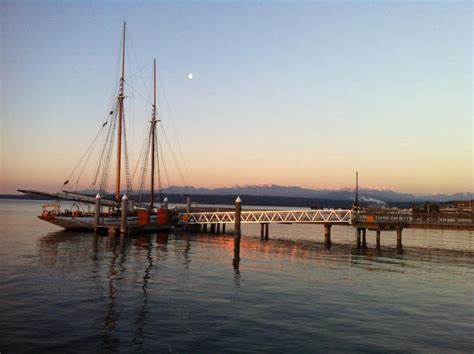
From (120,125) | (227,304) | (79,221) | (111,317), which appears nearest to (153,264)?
(227,304)

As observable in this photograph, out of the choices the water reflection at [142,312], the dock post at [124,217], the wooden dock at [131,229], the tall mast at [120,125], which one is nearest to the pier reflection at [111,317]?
the water reflection at [142,312]

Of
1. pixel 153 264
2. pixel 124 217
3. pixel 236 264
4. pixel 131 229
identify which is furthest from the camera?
pixel 131 229

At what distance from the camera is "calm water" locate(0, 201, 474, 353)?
568 inches

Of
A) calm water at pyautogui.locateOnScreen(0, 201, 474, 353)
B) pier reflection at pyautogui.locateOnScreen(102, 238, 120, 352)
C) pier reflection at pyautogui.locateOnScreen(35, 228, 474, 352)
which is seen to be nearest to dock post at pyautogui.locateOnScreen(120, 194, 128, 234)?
pier reflection at pyautogui.locateOnScreen(35, 228, 474, 352)

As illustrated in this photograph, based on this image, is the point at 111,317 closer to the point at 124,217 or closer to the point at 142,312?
the point at 142,312

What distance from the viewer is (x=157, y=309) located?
18031 millimetres

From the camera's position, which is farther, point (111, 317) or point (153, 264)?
point (153, 264)

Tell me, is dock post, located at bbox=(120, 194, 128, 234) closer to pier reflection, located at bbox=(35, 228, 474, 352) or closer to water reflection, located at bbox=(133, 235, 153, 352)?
pier reflection, located at bbox=(35, 228, 474, 352)

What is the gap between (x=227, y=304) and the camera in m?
19.3

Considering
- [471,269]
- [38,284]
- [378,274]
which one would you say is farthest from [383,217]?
[38,284]

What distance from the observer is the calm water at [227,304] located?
14.4 meters

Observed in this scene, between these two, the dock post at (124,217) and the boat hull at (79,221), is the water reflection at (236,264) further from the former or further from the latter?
the boat hull at (79,221)

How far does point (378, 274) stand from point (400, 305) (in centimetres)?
894

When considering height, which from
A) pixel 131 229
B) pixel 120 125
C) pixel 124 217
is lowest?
pixel 131 229
